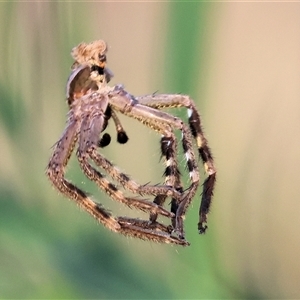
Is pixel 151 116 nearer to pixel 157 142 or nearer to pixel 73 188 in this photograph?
pixel 73 188

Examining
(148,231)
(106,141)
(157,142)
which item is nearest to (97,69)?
(106,141)

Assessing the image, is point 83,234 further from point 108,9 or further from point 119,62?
point 108,9

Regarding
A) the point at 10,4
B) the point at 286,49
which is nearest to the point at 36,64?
the point at 10,4

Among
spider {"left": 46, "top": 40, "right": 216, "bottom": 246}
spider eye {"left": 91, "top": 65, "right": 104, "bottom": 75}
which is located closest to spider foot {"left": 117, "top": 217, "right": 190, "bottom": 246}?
spider {"left": 46, "top": 40, "right": 216, "bottom": 246}

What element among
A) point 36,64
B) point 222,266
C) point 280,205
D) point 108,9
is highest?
point 108,9

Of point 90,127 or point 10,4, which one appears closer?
point 90,127

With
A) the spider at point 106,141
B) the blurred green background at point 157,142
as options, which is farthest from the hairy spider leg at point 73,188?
the blurred green background at point 157,142

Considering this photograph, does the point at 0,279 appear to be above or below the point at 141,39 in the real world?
below

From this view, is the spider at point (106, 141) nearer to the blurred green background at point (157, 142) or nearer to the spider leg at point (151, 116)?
the spider leg at point (151, 116)
